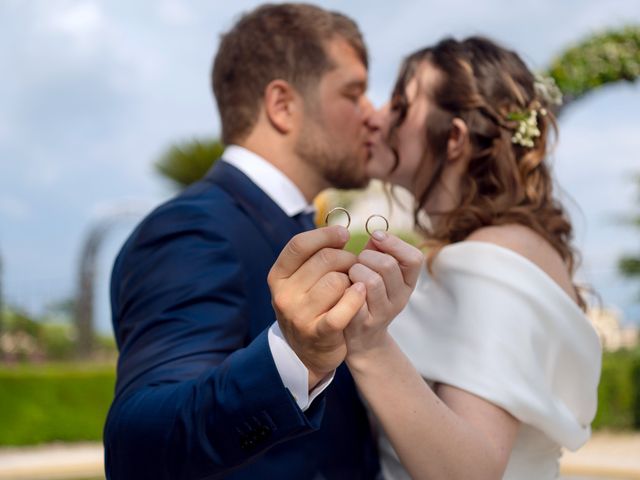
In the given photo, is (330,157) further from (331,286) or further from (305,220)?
(331,286)

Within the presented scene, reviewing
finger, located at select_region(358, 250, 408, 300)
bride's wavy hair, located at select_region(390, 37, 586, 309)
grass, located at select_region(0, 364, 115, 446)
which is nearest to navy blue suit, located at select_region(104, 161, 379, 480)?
finger, located at select_region(358, 250, 408, 300)

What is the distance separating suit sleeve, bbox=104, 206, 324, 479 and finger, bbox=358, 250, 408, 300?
280 mm

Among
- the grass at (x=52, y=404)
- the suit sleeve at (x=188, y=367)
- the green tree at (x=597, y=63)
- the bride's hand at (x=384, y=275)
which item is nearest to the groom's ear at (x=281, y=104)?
the suit sleeve at (x=188, y=367)

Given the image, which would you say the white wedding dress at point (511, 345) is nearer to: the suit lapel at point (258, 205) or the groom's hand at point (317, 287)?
the suit lapel at point (258, 205)

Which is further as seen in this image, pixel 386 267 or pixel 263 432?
pixel 263 432

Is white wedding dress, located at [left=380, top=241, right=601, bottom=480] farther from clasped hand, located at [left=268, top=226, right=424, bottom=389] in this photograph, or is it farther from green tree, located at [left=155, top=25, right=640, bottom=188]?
green tree, located at [left=155, top=25, right=640, bottom=188]

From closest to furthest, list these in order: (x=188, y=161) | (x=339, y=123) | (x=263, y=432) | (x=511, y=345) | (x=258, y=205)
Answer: (x=263, y=432), (x=511, y=345), (x=258, y=205), (x=339, y=123), (x=188, y=161)

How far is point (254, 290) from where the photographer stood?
7.98 ft

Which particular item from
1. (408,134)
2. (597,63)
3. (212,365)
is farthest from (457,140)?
(597,63)

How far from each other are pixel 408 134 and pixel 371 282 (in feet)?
5.02

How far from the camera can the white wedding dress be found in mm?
2350

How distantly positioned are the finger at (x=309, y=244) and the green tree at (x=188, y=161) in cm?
1945

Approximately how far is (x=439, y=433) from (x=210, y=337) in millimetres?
587

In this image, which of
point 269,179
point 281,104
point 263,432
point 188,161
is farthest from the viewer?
point 188,161
